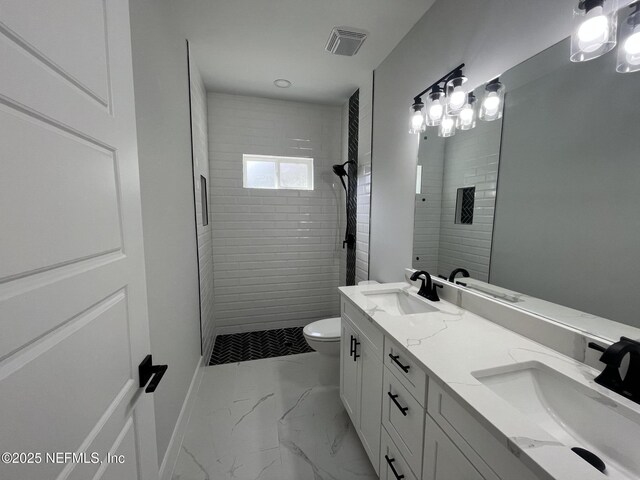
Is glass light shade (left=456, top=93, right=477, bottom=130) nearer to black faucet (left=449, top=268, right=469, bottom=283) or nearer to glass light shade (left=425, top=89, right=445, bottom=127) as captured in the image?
glass light shade (left=425, top=89, right=445, bottom=127)

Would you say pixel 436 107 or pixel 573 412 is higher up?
pixel 436 107

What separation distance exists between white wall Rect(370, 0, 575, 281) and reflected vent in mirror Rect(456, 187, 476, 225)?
35 cm

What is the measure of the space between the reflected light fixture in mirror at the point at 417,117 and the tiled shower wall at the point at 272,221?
143cm

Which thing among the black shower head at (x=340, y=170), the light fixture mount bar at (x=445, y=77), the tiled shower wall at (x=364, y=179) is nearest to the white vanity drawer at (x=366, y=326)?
the tiled shower wall at (x=364, y=179)

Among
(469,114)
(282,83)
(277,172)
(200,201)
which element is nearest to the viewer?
(469,114)

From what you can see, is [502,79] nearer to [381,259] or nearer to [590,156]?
[590,156]

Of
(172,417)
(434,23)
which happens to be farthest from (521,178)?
(172,417)

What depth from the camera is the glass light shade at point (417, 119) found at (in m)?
1.63

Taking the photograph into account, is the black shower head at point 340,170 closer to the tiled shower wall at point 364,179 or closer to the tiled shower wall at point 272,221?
the tiled shower wall at point 272,221

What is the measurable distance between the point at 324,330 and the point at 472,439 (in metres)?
1.42

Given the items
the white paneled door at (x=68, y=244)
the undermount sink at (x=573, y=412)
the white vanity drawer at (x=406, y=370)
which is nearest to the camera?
the white paneled door at (x=68, y=244)

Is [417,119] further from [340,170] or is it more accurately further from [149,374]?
[149,374]

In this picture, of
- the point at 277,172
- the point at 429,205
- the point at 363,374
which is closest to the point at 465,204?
the point at 429,205

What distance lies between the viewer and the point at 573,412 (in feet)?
2.47
